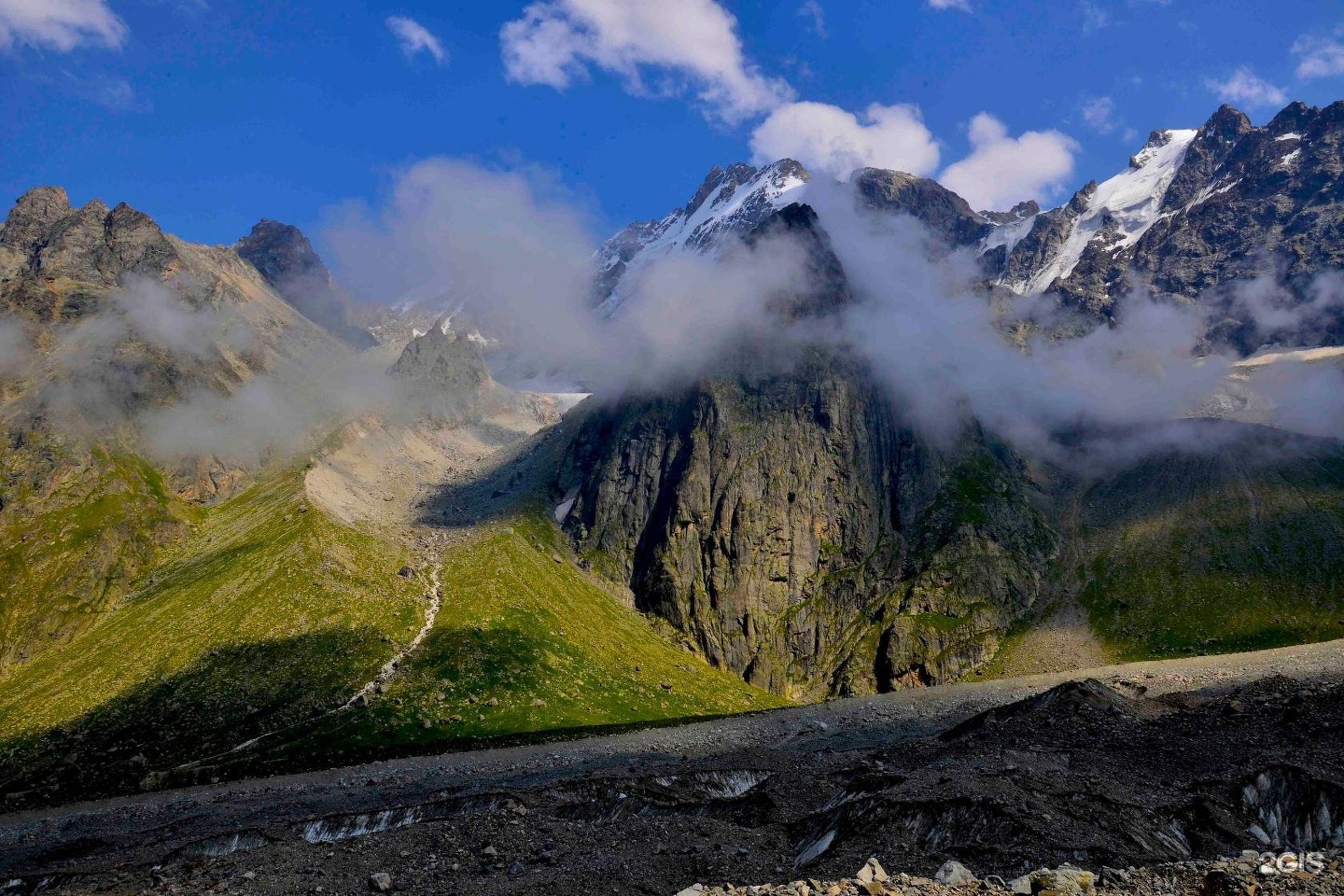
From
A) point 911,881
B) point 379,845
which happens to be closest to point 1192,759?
point 911,881

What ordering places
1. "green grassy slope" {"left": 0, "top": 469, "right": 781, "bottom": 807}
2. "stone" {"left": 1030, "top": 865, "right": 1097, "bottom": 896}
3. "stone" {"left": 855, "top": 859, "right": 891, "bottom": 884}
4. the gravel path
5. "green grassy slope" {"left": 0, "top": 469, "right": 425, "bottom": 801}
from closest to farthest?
"stone" {"left": 1030, "top": 865, "right": 1097, "bottom": 896} → "stone" {"left": 855, "top": 859, "right": 891, "bottom": 884} → the gravel path → "green grassy slope" {"left": 0, "top": 469, "right": 781, "bottom": 807} → "green grassy slope" {"left": 0, "top": 469, "right": 425, "bottom": 801}

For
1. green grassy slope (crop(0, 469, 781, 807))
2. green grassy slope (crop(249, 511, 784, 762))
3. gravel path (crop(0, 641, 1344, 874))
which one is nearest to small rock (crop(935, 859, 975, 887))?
gravel path (crop(0, 641, 1344, 874))

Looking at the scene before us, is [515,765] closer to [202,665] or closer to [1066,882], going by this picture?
[1066,882]

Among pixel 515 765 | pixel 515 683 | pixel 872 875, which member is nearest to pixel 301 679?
pixel 515 683

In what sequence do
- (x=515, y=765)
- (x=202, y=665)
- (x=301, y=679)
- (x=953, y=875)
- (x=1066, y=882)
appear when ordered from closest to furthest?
A: (x=1066, y=882) → (x=953, y=875) → (x=515, y=765) → (x=301, y=679) → (x=202, y=665)

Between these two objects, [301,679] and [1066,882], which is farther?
[301,679]

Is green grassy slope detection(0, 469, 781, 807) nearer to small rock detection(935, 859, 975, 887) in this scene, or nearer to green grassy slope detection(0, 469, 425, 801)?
green grassy slope detection(0, 469, 425, 801)

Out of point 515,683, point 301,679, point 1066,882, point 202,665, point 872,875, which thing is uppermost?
point 872,875

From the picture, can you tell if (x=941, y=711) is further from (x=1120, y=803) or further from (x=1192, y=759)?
(x=1120, y=803)

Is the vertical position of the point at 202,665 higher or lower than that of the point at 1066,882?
lower

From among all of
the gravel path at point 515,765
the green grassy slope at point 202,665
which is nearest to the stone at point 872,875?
the gravel path at point 515,765

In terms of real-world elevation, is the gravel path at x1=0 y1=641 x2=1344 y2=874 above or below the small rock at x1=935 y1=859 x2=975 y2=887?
below

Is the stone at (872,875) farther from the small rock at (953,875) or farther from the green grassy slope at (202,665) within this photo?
the green grassy slope at (202,665)

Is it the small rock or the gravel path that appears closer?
the small rock
